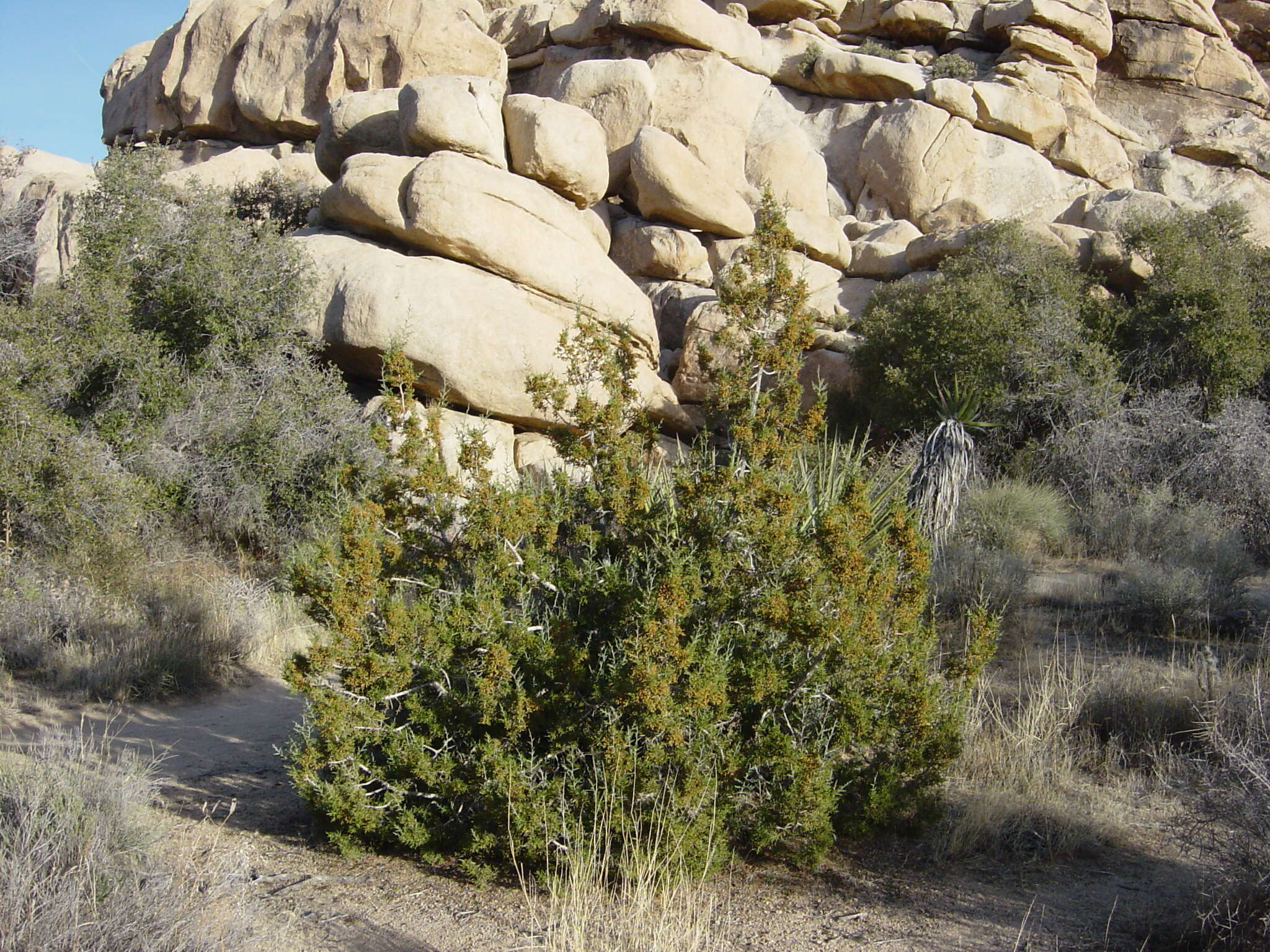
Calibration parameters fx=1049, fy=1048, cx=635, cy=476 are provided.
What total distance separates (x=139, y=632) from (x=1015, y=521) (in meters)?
9.10

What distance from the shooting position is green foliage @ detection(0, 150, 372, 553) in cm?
1024

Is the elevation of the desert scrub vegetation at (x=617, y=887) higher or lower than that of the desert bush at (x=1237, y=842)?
lower

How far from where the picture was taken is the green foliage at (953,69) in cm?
2483

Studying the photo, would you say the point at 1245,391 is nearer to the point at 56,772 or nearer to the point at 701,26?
the point at 701,26

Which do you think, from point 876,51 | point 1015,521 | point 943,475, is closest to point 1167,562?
point 1015,521

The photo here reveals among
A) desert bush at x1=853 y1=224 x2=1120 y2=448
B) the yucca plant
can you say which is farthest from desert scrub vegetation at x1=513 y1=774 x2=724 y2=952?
desert bush at x1=853 y1=224 x2=1120 y2=448

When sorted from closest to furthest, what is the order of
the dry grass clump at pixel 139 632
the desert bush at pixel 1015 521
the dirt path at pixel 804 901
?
the dirt path at pixel 804 901 → the dry grass clump at pixel 139 632 → the desert bush at pixel 1015 521

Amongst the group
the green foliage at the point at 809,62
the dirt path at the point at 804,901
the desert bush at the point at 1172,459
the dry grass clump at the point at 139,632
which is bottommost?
the dry grass clump at the point at 139,632

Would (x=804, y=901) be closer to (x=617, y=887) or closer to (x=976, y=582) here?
(x=617, y=887)

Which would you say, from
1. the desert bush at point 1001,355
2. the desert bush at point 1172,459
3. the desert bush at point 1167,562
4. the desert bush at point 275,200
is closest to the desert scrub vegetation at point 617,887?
the desert bush at point 1167,562

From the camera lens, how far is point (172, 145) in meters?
25.3

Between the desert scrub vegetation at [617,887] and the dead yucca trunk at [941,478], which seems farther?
the dead yucca trunk at [941,478]

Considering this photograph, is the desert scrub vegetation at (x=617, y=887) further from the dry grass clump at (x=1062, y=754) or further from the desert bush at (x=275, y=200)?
the desert bush at (x=275, y=200)

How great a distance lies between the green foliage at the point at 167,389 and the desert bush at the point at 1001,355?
7.54 m
